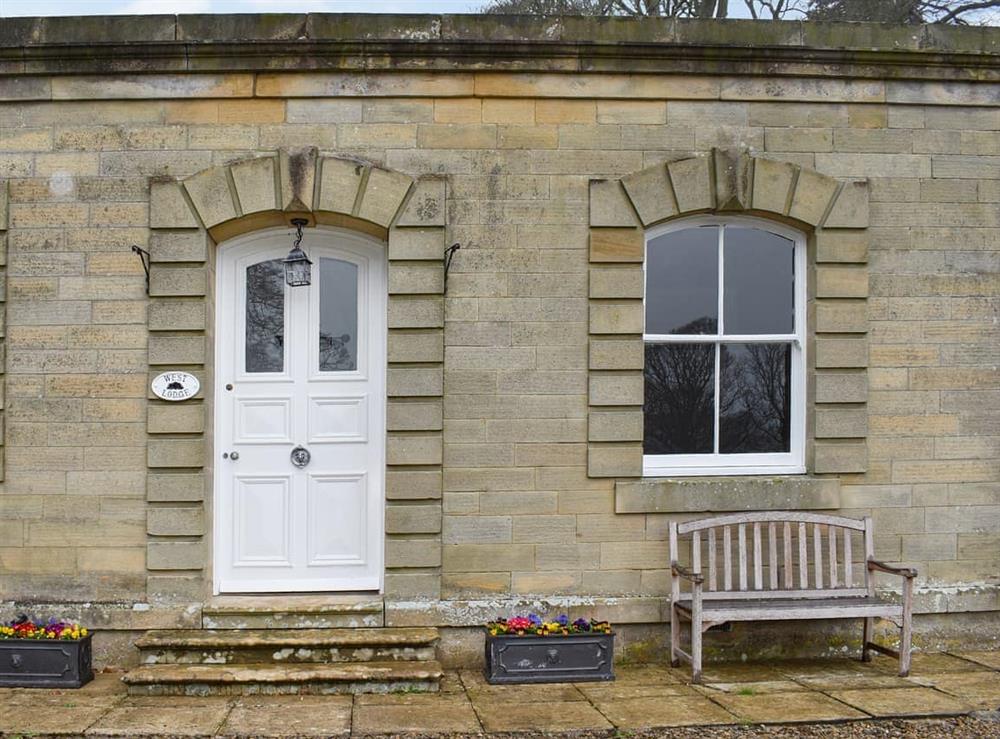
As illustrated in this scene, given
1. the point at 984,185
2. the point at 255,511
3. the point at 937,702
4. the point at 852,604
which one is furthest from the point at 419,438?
the point at 984,185

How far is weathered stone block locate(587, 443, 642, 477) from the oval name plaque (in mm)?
2591

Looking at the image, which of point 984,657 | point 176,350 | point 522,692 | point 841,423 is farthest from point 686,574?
point 176,350

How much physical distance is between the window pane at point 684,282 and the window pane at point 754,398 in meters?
0.31

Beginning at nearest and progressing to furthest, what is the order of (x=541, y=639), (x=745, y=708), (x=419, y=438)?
(x=745, y=708) → (x=541, y=639) → (x=419, y=438)

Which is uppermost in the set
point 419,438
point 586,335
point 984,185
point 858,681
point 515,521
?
point 984,185

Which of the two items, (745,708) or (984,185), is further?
(984,185)

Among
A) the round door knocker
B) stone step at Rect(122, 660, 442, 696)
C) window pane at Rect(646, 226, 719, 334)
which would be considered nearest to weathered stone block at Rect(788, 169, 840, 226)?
window pane at Rect(646, 226, 719, 334)

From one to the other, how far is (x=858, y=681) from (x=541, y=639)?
1950mm

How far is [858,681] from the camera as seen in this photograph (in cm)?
527

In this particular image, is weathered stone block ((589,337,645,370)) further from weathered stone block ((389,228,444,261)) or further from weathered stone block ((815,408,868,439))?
weathered stone block ((815,408,868,439))

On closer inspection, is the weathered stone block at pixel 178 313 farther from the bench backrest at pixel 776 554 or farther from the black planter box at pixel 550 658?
the bench backrest at pixel 776 554

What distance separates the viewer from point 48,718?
182 inches

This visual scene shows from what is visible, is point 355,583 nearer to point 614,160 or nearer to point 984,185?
point 614,160

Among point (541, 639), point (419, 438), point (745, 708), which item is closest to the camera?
point (745, 708)
